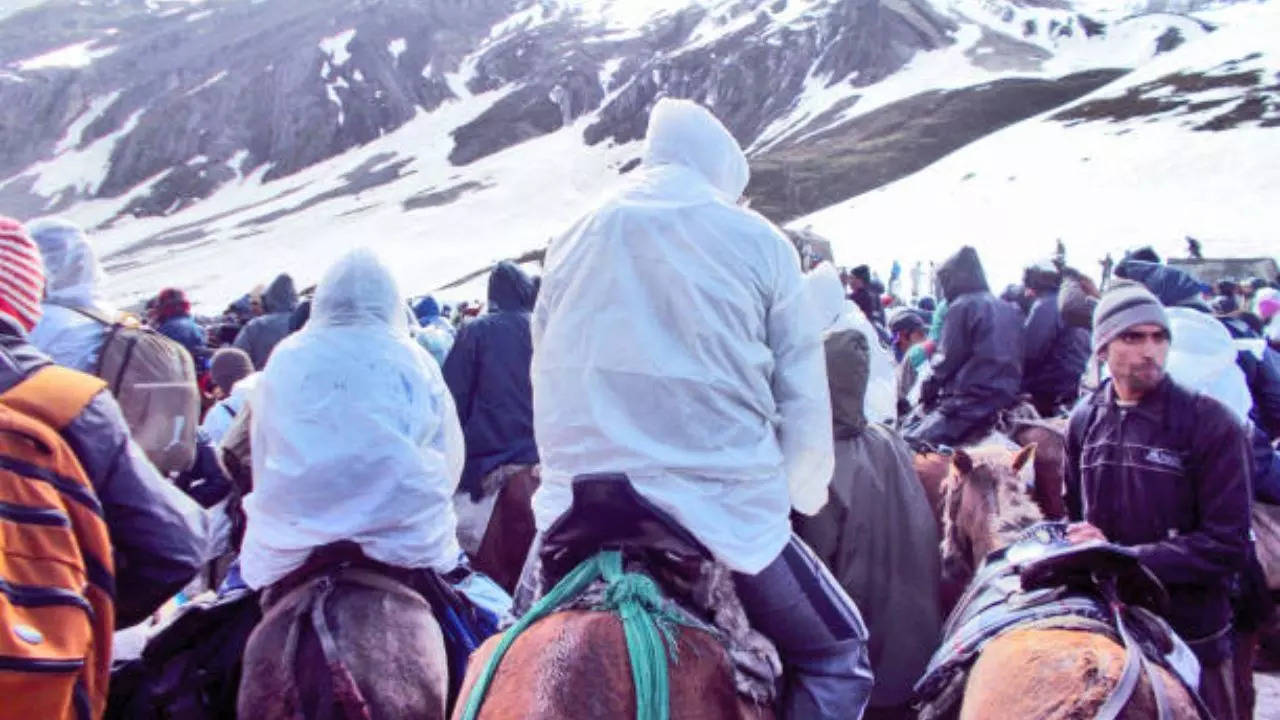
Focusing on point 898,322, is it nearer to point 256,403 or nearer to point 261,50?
point 256,403

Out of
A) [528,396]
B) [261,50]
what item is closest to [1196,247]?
[528,396]

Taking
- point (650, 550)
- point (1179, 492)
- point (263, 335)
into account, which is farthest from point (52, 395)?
point (263, 335)

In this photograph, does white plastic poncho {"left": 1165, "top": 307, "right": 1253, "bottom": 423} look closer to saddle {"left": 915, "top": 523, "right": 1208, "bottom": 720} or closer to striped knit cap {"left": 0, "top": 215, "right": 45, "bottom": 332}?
saddle {"left": 915, "top": 523, "right": 1208, "bottom": 720}

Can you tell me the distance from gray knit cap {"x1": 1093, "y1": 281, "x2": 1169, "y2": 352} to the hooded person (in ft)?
3.44

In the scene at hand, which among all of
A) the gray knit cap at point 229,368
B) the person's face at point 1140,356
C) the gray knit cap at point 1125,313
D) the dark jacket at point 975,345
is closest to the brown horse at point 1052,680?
the person's face at point 1140,356

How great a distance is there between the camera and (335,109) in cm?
9950

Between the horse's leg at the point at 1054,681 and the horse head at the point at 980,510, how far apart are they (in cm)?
98

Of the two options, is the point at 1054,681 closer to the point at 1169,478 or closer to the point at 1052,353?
the point at 1169,478

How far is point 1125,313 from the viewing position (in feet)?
12.8

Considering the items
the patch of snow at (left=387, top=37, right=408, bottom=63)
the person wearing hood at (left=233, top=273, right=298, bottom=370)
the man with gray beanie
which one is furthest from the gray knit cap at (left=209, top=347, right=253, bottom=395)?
the patch of snow at (left=387, top=37, right=408, bottom=63)

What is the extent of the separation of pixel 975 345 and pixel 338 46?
113 m

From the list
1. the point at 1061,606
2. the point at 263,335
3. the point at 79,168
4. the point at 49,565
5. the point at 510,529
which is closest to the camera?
the point at 49,565

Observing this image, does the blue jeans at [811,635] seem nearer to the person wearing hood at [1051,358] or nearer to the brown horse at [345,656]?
the brown horse at [345,656]

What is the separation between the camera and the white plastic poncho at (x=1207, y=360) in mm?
4852
